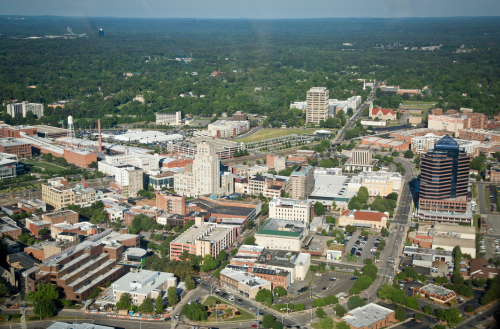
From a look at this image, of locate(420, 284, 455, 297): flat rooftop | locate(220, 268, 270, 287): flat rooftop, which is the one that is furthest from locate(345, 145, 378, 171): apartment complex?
locate(220, 268, 270, 287): flat rooftop

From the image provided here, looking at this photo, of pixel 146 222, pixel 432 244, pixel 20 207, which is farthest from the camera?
pixel 20 207

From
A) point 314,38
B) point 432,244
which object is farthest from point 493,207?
point 314,38

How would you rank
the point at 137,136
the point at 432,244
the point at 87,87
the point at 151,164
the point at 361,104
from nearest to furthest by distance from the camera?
the point at 432,244
the point at 151,164
the point at 137,136
the point at 361,104
the point at 87,87

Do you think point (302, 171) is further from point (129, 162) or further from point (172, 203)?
point (129, 162)

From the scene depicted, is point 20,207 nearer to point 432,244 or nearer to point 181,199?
point 181,199

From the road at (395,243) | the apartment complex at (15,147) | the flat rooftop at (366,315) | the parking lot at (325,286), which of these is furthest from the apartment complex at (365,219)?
the apartment complex at (15,147)

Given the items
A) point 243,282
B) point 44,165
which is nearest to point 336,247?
point 243,282

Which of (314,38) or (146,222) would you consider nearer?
(146,222)
